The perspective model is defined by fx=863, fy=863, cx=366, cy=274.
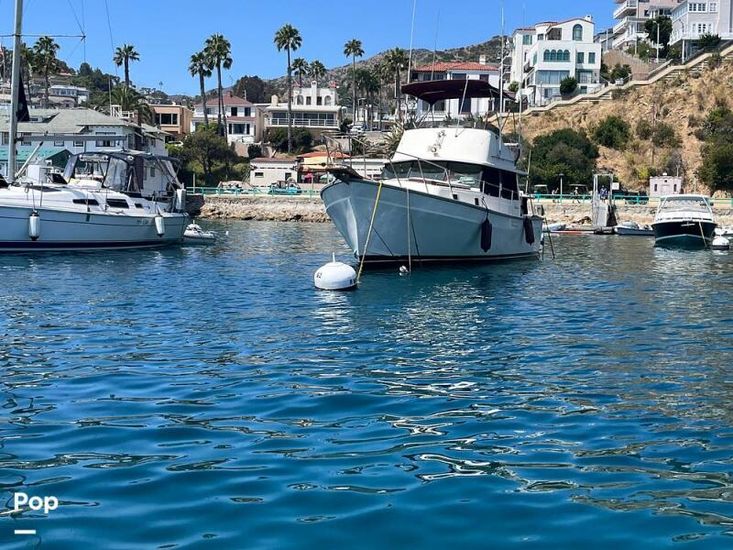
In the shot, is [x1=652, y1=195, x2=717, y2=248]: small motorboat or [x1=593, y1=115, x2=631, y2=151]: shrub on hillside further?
[x1=593, y1=115, x2=631, y2=151]: shrub on hillside

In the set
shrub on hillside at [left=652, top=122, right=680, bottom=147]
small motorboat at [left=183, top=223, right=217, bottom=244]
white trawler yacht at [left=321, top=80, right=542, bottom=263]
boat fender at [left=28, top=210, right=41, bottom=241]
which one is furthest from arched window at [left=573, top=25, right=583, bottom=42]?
boat fender at [left=28, top=210, right=41, bottom=241]

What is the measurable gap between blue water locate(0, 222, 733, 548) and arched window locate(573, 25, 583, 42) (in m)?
92.3

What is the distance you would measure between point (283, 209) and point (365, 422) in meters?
68.6

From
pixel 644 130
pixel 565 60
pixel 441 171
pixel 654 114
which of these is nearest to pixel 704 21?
pixel 565 60

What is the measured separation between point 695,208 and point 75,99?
132m

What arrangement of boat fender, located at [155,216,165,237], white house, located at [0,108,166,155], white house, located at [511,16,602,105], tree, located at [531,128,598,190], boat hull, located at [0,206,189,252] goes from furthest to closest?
white house, located at [511,16,602,105], tree, located at [531,128,598,190], white house, located at [0,108,166,155], boat fender, located at [155,216,165,237], boat hull, located at [0,206,189,252]

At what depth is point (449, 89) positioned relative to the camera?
33.8 metres

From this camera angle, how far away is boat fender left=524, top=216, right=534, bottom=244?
34750 mm

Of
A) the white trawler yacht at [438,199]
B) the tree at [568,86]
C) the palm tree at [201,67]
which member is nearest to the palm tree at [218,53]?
the palm tree at [201,67]

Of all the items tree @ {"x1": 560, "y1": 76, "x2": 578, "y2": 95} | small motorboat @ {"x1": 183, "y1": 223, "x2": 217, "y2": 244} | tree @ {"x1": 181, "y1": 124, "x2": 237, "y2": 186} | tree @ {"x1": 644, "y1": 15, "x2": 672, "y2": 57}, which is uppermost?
tree @ {"x1": 644, "y1": 15, "x2": 672, "y2": 57}

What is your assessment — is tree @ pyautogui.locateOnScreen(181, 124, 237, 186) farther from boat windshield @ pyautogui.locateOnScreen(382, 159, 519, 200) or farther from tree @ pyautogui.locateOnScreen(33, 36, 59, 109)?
boat windshield @ pyautogui.locateOnScreen(382, 159, 519, 200)

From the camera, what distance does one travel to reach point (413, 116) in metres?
34.7

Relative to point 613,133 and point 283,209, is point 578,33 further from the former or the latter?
point 283,209

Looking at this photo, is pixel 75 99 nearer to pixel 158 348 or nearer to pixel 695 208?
pixel 695 208
